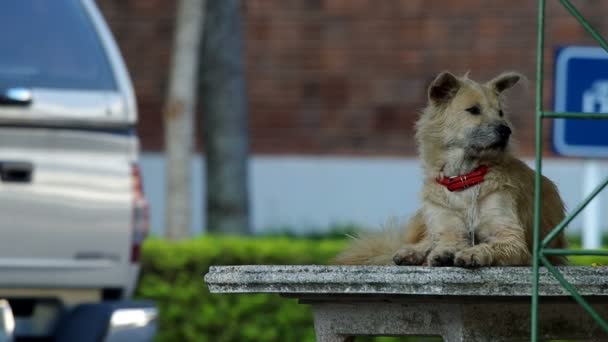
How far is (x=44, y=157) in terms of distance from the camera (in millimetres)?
7227

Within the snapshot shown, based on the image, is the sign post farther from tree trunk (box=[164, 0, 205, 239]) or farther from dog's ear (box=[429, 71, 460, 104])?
dog's ear (box=[429, 71, 460, 104])

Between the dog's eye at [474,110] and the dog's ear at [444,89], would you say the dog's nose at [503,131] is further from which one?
the dog's ear at [444,89]

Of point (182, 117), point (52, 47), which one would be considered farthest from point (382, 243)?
point (182, 117)

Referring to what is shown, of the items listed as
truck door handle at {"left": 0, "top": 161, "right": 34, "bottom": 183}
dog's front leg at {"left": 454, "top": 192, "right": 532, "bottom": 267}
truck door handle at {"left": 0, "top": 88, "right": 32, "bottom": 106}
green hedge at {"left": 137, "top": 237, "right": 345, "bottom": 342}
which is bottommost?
green hedge at {"left": 137, "top": 237, "right": 345, "bottom": 342}

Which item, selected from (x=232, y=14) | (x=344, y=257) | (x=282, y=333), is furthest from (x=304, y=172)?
(x=344, y=257)

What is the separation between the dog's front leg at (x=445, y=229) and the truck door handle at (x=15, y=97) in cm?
262

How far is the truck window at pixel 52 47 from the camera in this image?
743 centimetres

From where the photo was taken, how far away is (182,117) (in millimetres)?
11508

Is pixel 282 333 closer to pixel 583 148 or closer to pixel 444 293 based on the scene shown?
pixel 583 148

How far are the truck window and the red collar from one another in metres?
2.76

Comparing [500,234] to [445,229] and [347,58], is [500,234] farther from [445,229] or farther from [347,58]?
[347,58]

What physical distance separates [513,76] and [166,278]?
503 cm

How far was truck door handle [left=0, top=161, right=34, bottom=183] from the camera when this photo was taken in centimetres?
712

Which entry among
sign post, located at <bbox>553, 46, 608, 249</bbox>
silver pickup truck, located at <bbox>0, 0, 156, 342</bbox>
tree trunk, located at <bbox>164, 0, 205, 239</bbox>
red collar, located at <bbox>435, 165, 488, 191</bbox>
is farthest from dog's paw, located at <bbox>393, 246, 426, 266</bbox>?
tree trunk, located at <bbox>164, 0, 205, 239</bbox>
